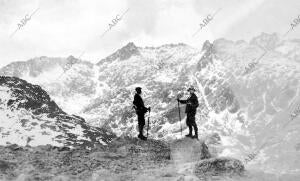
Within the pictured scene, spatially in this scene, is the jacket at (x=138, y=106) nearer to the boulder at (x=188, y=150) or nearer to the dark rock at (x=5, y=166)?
the boulder at (x=188, y=150)

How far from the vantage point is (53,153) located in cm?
2450

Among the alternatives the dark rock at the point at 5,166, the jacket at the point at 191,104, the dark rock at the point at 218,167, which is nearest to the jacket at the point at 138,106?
the jacket at the point at 191,104

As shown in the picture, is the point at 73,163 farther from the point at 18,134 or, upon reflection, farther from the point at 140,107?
the point at 18,134

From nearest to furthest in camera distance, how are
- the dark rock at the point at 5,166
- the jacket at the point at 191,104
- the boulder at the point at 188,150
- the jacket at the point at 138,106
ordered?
the dark rock at the point at 5,166 → the boulder at the point at 188,150 → the jacket at the point at 191,104 → the jacket at the point at 138,106

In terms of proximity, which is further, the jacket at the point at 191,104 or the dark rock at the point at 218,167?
the jacket at the point at 191,104

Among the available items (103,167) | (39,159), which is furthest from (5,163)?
(103,167)

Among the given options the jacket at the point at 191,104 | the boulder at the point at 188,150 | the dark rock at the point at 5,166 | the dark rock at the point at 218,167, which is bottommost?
the dark rock at the point at 218,167

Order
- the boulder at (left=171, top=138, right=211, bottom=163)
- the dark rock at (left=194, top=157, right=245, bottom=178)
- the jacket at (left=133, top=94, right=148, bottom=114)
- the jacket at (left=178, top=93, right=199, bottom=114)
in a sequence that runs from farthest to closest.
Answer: the jacket at (left=133, top=94, right=148, bottom=114) → the jacket at (left=178, top=93, right=199, bottom=114) → the boulder at (left=171, top=138, right=211, bottom=163) → the dark rock at (left=194, top=157, right=245, bottom=178)

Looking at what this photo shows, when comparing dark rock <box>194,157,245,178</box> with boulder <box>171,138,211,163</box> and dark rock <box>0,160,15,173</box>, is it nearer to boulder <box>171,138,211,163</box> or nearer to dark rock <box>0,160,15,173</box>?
boulder <box>171,138,211,163</box>

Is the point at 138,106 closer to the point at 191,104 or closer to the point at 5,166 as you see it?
the point at 191,104

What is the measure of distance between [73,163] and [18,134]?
181 metres

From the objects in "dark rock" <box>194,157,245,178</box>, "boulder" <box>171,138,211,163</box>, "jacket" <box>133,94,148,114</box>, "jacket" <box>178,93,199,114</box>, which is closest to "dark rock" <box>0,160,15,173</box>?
"jacket" <box>133,94,148,114</box>

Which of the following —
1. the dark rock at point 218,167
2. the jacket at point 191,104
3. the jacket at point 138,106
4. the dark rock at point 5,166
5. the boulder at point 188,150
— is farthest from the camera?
the jacket at point 138,106

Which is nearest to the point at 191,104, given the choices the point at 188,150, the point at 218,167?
the point at 188,150
